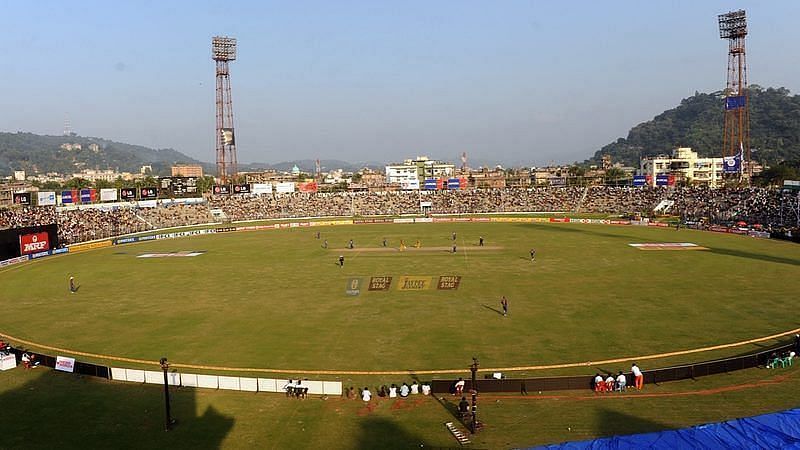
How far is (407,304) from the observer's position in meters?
39.6

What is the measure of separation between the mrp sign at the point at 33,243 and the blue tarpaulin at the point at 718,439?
244 ft

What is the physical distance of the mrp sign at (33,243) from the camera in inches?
2670

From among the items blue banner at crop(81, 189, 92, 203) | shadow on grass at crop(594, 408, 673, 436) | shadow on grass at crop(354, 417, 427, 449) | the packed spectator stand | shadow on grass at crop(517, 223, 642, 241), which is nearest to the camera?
shadow on grass at crop(354, 417, 427, 449)

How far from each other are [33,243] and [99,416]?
2354 inches

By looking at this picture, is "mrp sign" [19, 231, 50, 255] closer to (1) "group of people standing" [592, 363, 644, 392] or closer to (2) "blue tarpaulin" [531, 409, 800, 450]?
(1) "group of people standing" [592, 363, 644, 392]

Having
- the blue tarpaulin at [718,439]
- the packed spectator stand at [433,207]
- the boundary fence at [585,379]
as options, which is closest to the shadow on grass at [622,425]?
the boundary fence at [585,379]

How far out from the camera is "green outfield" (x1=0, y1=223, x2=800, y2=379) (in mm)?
29281

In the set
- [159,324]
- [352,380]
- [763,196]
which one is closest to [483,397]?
[352,380]

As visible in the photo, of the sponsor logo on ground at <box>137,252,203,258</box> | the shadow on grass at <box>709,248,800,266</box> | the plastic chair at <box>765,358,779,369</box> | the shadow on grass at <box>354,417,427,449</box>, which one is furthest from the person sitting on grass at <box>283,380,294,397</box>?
the shadow on grass at <box>709,248,800,266</box>

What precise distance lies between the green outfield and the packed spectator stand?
25580mm

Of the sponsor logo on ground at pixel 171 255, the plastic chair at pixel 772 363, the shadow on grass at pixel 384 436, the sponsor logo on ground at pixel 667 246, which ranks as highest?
the sponsor logo on ground at pixel 171 255

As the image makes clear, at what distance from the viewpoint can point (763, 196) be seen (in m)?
92.5

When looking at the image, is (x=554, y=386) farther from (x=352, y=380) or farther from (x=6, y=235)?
(x=6, y=235)

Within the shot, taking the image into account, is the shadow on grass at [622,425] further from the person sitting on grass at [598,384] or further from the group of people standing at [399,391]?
the group of people standing at [399,391]
